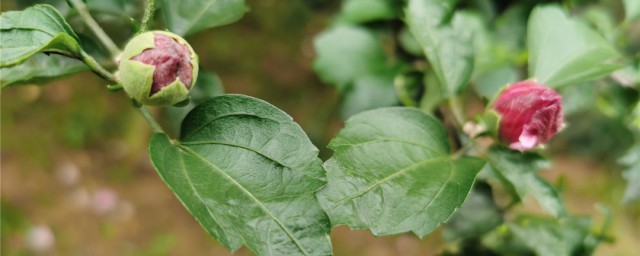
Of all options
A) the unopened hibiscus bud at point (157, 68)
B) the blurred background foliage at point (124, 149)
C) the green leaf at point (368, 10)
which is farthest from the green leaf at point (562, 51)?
the blurred background foliage at point (124, 149)

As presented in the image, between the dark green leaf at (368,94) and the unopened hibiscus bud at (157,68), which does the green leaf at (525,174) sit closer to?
the dark green leaf at (368,94)

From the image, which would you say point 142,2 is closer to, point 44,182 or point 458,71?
point 458,71

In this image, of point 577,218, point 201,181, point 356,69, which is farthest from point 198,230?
point 201,181

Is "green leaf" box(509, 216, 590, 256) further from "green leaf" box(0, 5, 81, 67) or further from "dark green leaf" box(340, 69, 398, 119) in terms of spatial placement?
"green leaf" box(0, 5, 81, 67)

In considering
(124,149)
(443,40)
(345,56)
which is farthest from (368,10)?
(124,149)

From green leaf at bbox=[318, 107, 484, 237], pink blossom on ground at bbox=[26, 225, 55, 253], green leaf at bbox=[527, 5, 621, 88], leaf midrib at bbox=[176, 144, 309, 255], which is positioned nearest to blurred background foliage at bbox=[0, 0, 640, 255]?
pink blossom on ground at bbox=[26, 225, 55, 253]

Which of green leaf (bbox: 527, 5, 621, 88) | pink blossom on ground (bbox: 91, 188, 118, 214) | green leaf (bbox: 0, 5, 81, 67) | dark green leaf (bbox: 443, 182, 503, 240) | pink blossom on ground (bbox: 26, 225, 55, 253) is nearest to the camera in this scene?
green leaf (bbox: 0, 5, 81, 67)
